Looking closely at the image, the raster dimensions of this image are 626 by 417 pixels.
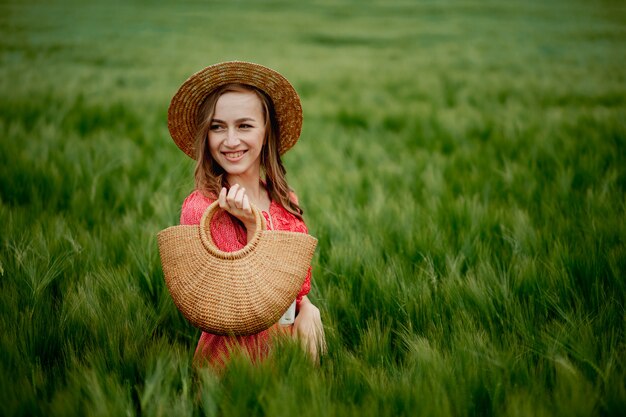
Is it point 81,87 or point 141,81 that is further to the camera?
point 141,81

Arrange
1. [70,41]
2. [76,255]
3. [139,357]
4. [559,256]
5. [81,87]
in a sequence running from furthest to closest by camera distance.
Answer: [70,41] < [81,87] < [76,255] < [559,256] < [139,357]

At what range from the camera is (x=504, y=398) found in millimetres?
1049

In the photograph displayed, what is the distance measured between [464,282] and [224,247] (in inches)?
33.0

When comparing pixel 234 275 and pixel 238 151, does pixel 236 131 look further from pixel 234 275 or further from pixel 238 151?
pixel 234 275

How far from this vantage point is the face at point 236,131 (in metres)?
1.35

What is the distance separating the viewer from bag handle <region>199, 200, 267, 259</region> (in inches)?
44.2

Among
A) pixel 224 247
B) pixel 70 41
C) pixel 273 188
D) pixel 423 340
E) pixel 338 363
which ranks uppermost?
pixel 70 41

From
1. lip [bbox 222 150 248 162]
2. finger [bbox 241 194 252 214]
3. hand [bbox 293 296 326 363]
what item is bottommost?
hand [bbox 293 296 326 363]

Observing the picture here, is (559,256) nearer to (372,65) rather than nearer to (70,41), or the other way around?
(372,65)

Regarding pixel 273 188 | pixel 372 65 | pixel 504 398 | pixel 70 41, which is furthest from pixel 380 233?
pixel 70 41

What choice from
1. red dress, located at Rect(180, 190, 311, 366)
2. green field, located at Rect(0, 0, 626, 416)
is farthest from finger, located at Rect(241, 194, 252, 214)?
green field, located at Rect(0, 0, 626, 416)

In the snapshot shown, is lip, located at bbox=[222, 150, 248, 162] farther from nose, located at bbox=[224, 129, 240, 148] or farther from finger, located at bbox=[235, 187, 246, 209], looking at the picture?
finger, located at bbox=[235, 187, 246, 209]

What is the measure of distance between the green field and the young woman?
112 mm

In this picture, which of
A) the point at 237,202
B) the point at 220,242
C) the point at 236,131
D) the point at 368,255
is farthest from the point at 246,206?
the point at 368,255
